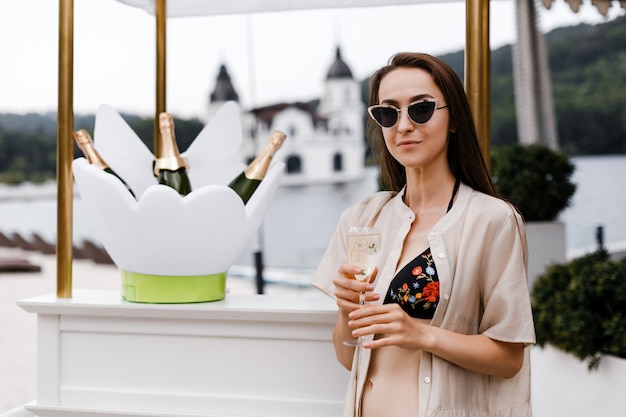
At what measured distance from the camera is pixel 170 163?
163 cm

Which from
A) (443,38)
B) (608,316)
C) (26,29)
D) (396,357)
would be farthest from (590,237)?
(26,29)

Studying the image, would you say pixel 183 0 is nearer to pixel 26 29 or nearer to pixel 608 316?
pixel 608 316

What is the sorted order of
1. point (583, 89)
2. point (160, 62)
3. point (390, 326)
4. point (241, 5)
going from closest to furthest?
point (390, 326), point (160, 62), point (241, 5), point (583, 89)

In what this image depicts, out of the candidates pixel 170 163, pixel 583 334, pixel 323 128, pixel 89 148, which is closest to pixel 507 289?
pixel 170 163

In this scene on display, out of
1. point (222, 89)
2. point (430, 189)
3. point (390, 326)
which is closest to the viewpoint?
point (390, 326)

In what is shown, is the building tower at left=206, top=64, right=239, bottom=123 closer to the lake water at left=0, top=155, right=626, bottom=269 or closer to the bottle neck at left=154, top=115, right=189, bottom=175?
the lake water at left=0, top=155, right=626, bottom=269

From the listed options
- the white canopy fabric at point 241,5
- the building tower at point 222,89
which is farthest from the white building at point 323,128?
the white canopy fabric at point 241,5

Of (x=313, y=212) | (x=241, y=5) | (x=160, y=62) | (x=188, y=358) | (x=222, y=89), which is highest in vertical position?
(x=222, y=89)

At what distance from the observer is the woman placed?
1.10 metres

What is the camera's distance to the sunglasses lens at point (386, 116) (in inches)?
47.1

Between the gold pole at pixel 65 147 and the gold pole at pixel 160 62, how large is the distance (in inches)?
12.4

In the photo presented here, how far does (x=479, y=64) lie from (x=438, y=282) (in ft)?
2.06

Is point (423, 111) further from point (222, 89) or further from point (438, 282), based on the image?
point (222, 89)

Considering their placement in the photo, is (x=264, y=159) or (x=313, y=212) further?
(x=313, y=212)
